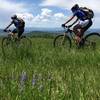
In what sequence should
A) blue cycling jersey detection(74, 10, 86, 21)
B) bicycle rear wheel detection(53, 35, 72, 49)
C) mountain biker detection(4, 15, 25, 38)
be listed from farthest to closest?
mountain biker detection(4, 15, 25, 38), bicycle rear wheel detection(53, 35, 72, 49), blue cycling jersey detection(74, 10, 86, 21)

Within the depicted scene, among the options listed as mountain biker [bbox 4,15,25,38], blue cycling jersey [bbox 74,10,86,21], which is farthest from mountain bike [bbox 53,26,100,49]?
mountain biker [bbox 4,15,25,38]

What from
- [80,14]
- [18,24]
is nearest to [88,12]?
[80,14]

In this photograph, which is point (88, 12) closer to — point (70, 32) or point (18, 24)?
point (70, 32)

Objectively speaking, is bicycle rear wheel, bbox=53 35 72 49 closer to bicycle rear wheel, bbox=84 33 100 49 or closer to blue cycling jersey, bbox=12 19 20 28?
bicycle rear wheel, bbox=84 33 100 49

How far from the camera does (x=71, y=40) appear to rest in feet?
57.0

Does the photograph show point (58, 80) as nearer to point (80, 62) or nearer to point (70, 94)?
point (70, 94)

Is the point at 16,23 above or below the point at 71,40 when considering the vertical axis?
above

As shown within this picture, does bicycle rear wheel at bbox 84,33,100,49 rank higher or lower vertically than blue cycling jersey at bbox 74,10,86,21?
lower

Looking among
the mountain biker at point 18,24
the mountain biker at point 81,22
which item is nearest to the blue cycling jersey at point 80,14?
the mountain biker at point 81,22

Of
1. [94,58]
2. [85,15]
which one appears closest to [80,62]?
[94,58]

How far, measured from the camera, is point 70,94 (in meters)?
4.60

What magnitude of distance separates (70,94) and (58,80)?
1531 millimetres

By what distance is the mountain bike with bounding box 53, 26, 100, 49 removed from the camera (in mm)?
16016

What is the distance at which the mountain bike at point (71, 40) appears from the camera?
16.0 metres
